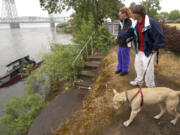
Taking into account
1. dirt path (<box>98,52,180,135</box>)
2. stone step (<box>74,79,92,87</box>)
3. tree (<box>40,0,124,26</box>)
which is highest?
Answer: tree (<box>40,0,124,26</box>)

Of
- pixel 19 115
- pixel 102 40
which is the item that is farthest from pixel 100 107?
pixel 102 40

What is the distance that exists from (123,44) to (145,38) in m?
1.09

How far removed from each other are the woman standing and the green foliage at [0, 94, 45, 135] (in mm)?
4877

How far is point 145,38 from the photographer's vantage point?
312 centimetres

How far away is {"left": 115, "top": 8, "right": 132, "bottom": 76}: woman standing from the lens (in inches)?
152

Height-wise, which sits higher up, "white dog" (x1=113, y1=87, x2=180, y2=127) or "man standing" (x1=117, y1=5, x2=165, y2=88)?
"man standing" (x1=117, y1=5, x2=165, y2=88)

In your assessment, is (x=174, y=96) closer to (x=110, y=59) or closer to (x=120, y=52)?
(x=120, y=52)

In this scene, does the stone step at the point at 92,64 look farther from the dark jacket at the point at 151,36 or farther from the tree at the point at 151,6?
the tree at the point at 151,6

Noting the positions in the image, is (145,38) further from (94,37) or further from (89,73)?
(94,37)

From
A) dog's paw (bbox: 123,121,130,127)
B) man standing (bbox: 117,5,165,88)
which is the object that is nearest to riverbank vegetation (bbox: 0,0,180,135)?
dog's paw (bbox: 123,121,130,127)

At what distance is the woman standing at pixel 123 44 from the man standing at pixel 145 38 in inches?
19.2

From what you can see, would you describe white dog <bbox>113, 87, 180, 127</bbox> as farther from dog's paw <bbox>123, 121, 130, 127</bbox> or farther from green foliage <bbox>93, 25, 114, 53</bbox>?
green foliage <bbox>93, 25, 114, 53</bbox>

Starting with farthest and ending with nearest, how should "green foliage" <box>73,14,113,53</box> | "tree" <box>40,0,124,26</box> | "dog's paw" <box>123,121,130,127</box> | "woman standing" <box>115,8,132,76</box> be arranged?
"tree" <box>40,0,124,26</box>, "green foliage" <box>73,14,113,53</box>, "woman standing" <box>115,8,132,76</box>, "dog's paw" <box>123,121,130,127</box>

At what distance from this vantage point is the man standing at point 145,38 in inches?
115
